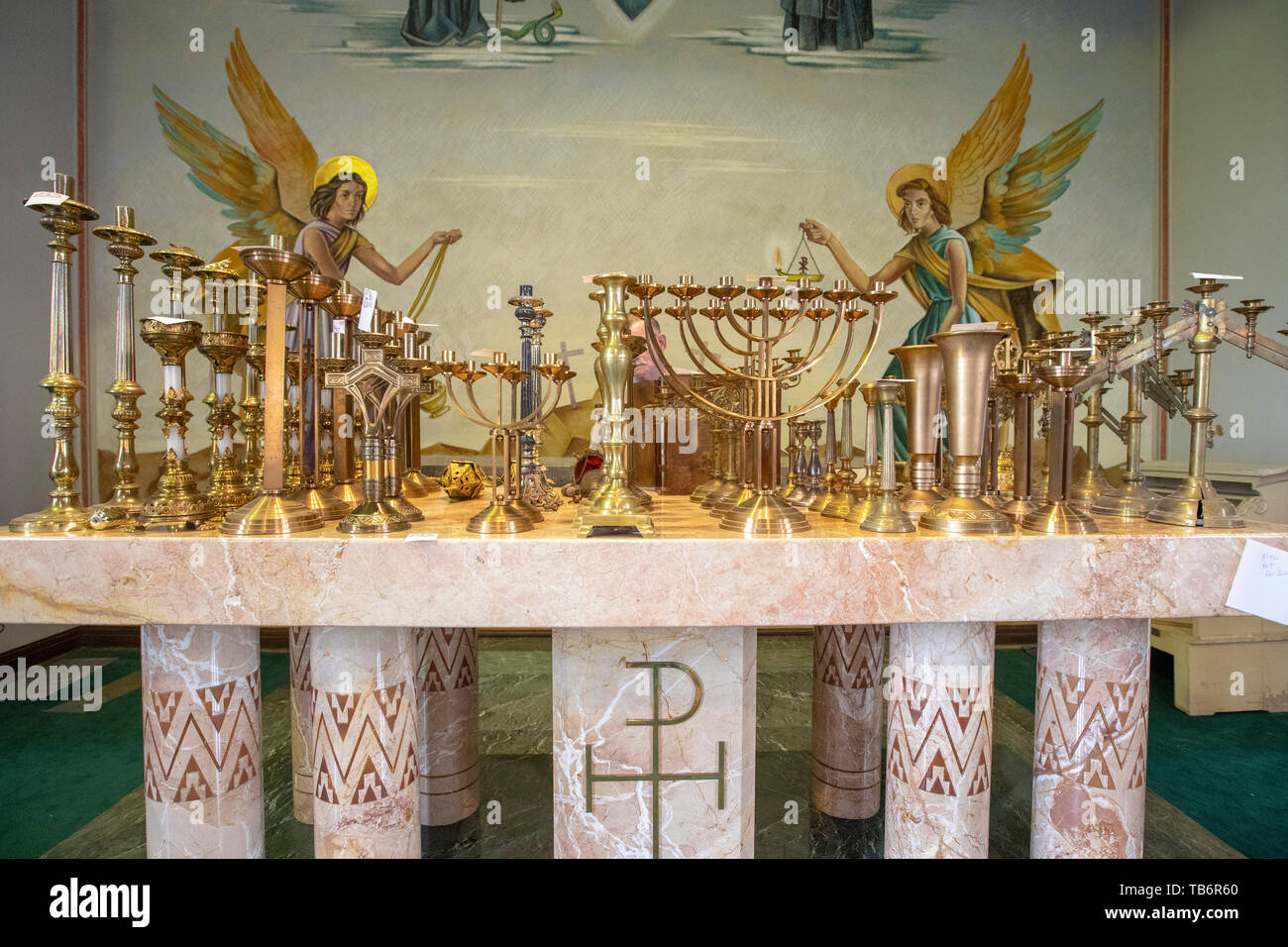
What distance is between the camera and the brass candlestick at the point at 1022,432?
6.73 feet

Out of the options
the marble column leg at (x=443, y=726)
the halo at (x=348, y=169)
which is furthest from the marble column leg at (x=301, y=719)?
the halo at (x=348, y=169)

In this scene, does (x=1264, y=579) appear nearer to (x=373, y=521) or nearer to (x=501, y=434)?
(x=501, y=434)

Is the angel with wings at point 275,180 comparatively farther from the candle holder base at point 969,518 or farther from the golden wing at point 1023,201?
the candle holder base at point 969,518

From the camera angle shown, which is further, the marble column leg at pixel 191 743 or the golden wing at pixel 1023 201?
the golden wing at pixel 1023 201

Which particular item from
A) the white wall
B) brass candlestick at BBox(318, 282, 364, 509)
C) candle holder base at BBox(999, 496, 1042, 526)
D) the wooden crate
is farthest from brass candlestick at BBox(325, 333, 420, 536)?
the wooden crate

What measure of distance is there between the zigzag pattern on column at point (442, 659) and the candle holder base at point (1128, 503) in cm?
245

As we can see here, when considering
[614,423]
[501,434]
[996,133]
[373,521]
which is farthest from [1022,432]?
[996,133]

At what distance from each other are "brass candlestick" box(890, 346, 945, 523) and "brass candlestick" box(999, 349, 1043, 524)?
0.22 meters

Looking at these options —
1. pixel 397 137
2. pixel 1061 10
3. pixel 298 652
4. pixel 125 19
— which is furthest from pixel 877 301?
pixel 125 19

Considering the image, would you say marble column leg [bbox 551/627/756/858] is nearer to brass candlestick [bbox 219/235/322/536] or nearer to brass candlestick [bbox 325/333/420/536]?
brass candlestick [bbox 325/333/420/536]

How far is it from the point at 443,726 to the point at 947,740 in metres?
1.96

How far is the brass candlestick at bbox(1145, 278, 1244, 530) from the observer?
1908mm

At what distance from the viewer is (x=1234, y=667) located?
411 cm

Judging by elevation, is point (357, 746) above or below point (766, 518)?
below
